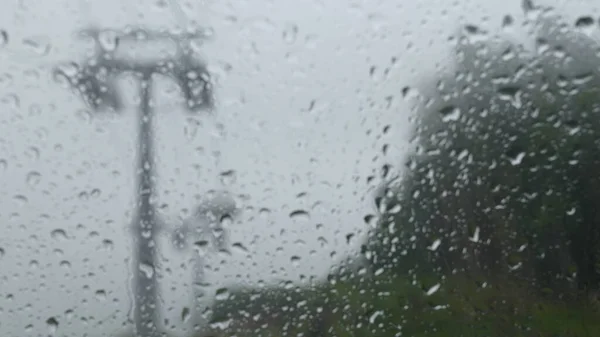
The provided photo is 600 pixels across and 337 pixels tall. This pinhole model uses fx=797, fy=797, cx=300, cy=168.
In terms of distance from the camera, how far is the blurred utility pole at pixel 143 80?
9.30 ft

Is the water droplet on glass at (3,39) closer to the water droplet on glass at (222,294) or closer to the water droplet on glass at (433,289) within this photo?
the water droplet on glass at (222,294)

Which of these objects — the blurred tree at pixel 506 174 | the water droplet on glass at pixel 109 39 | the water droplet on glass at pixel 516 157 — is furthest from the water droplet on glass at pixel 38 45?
the water droplet on glass at pixel 516 157

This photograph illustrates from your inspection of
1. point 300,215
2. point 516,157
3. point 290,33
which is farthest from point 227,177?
point 516,157

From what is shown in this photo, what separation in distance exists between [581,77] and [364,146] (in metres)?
0.87

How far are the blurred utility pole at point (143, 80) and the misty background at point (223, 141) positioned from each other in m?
0.04

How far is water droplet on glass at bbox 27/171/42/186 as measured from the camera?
283cm

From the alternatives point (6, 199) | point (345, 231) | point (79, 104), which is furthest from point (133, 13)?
point (345, 231)

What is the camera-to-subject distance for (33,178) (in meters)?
2.83

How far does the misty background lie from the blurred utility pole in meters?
0.04

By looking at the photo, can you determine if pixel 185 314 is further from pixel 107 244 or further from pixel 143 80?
pixel 143 80

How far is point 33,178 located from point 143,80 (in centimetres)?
53

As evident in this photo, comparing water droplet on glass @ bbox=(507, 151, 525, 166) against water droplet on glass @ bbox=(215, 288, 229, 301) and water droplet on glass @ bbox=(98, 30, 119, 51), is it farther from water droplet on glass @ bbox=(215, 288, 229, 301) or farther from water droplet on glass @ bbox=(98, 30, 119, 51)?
water droplet on glass @ bbox=(98, 30, 119, 51)

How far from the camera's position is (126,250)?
278 centimetres

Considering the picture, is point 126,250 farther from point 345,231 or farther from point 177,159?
point 345,231
